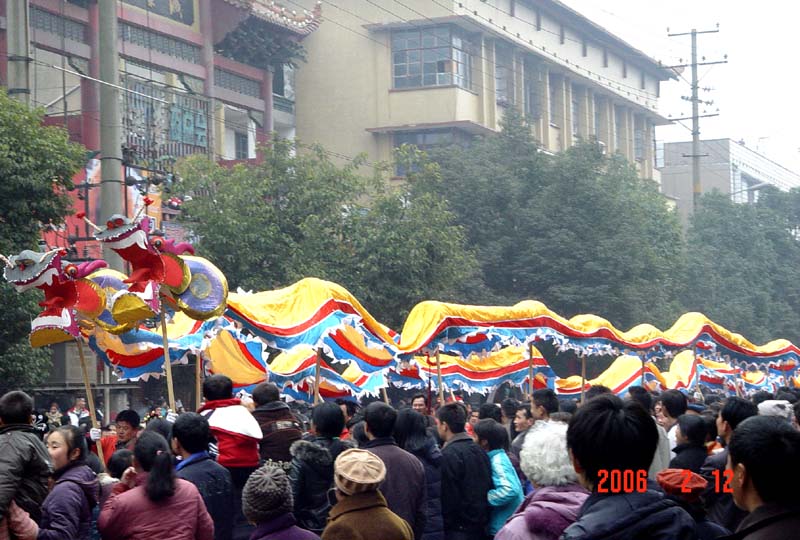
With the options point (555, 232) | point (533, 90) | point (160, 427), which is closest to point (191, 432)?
point (160, 427)

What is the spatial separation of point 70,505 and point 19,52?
54.1 feet

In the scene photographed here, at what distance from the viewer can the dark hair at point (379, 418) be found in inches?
267

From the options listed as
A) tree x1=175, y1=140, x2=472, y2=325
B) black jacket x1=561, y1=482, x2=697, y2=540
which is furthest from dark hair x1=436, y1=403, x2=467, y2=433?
tree x1=175, y1=140, x2=472, y2=325

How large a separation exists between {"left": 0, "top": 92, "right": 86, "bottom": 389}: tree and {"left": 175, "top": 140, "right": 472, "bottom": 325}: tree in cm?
679

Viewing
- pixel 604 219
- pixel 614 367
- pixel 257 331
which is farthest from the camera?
pixel 604 219

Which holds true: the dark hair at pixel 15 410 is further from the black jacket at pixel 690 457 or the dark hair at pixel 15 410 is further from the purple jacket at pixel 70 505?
the black jacket at pixel 690 457

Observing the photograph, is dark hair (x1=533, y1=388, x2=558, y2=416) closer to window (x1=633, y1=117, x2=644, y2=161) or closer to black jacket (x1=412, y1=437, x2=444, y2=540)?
black jacket (x1=412, y1=437, x2=444, y2=540)

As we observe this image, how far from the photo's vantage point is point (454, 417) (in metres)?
7.49

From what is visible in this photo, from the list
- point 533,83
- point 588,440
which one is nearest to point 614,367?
point 588,440

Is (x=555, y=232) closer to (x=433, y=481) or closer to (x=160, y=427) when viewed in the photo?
(x=433, y=481)

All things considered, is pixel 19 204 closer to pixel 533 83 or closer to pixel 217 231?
pixel 217 231

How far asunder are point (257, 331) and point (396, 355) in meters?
2.44

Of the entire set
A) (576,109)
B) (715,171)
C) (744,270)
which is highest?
(576,109)

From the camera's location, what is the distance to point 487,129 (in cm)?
4322
